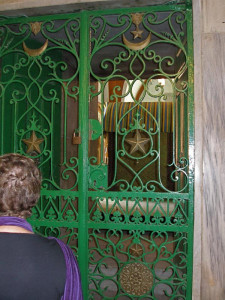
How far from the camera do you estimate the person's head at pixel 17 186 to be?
1212 millimetres

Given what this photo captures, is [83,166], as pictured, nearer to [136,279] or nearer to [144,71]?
[136,279]

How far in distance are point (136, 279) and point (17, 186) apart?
1646 mm

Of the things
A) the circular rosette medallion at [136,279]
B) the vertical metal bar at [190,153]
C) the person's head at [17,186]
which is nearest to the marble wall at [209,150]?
the vertical metal bar at [190,153]

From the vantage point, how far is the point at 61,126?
184 inches

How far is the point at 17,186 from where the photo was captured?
4.02ft

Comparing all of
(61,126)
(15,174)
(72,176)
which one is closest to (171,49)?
(61,126)

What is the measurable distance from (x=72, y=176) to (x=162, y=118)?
7.33 ft

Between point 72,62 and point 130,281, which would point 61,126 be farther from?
point 130,281

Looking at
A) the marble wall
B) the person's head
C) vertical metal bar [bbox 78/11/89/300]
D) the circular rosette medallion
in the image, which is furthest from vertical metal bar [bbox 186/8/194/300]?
the person's head

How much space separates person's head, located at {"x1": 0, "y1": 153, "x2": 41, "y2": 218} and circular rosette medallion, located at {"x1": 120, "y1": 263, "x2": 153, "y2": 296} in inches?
58.2

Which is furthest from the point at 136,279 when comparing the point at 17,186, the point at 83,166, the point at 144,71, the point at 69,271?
the point at 144,71

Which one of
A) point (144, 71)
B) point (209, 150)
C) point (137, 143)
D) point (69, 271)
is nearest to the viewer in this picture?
point (69, 271)

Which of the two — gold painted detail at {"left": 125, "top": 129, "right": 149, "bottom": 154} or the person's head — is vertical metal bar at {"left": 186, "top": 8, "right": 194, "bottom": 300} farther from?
the person's head

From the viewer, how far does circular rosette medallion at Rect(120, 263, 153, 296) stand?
2.40 meters
